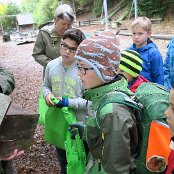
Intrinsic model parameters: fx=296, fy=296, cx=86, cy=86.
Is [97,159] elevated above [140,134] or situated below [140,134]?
below

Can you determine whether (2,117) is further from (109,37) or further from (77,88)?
(77,88)

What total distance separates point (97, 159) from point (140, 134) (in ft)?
1.14

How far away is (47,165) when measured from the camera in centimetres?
420

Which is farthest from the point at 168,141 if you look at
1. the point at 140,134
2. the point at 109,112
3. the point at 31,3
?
the point at 31,3

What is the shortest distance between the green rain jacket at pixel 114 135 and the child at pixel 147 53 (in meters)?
1.76

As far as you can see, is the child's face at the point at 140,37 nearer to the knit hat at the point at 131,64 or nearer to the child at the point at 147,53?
the child at the point at 147,53

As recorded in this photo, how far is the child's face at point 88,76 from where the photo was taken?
1959 millimetres

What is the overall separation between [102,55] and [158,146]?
67 centimetres

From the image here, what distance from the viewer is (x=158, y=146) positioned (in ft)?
5.70

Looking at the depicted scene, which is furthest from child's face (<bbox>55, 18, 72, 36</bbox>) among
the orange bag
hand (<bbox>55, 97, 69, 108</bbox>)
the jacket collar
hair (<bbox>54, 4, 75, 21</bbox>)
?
the orange bag

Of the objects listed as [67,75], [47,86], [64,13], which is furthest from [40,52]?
[67,75]

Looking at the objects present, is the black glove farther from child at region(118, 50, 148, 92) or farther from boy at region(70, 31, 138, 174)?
child at region(118, 50, 148, 92)

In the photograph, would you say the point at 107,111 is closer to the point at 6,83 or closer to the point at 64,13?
the point at 6,83

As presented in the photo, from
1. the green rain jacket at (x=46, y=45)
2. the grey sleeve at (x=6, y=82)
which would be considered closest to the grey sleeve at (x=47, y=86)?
the grey sleeve at (x=6, y=82)
